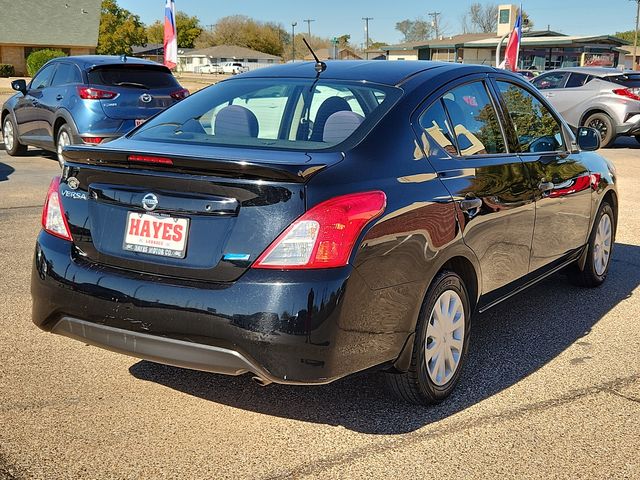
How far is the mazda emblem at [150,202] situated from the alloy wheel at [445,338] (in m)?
1.37

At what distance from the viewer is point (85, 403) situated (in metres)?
3.83

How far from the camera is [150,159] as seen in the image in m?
3.40

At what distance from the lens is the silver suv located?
17.5m

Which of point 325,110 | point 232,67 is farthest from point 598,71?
point 232,67

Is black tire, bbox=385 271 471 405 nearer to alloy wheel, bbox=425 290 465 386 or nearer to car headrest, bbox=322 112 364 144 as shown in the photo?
alloy wheel, bbox=425 290 465 386

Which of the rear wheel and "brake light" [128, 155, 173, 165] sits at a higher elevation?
"brake light" [128, 155, 173, 165]

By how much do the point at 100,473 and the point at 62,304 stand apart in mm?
785

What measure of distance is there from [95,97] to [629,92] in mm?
11825

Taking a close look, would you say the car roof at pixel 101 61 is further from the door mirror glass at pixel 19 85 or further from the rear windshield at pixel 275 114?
the rear windshield at pixel 275 114

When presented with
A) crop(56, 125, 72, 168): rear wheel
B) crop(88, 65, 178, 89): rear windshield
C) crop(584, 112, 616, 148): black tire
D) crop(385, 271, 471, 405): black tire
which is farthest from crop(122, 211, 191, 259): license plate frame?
crop(584, 112, 616, 148): black tire

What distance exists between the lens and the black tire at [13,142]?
531 inches

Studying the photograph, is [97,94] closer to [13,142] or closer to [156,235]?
[13,142]

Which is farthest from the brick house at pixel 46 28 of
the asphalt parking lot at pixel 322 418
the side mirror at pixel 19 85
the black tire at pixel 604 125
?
the asphalt parking lot at pixel 322 418

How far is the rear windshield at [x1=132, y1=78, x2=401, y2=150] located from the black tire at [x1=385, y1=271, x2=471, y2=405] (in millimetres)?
811
